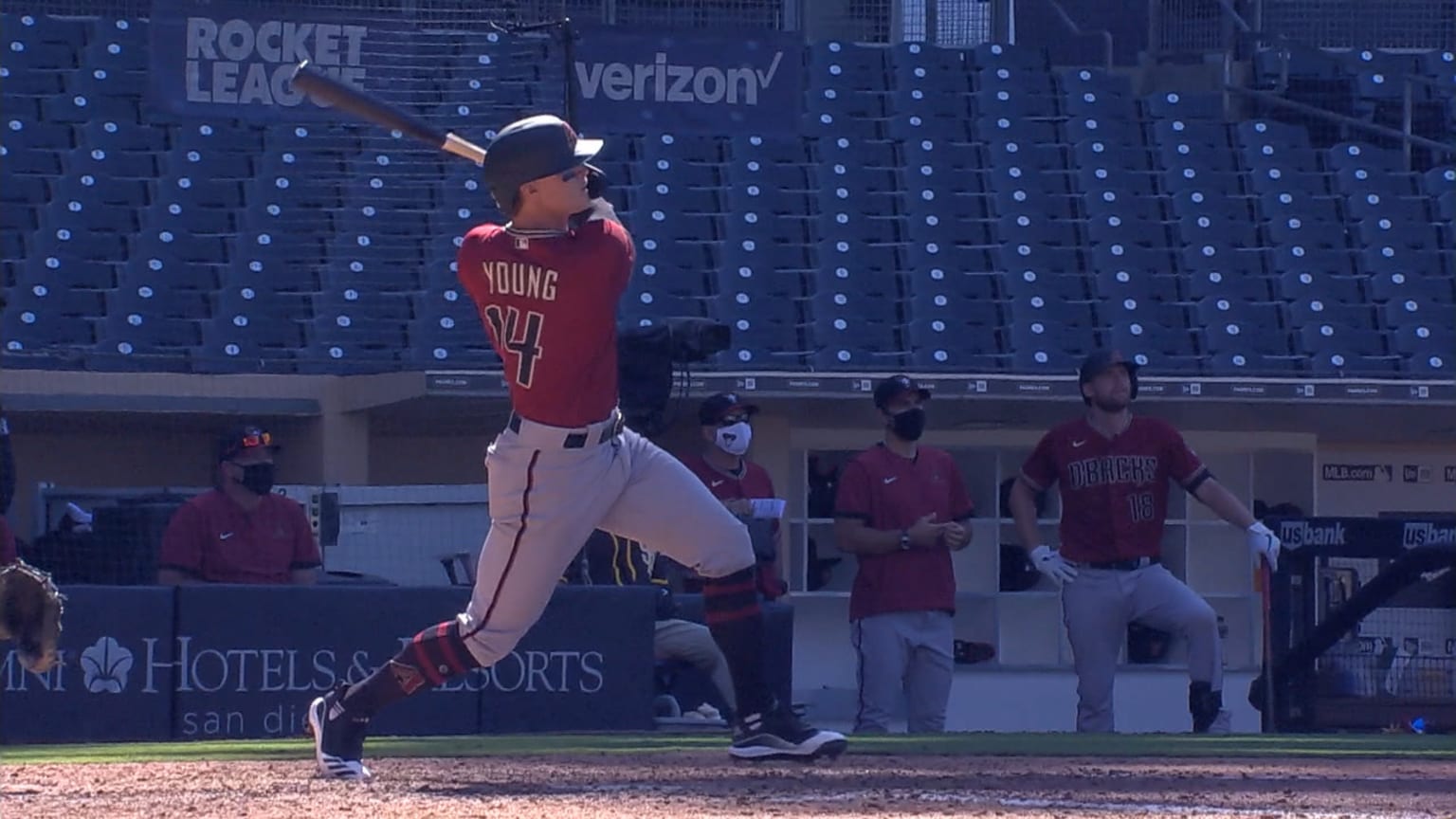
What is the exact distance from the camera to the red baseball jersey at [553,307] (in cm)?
459

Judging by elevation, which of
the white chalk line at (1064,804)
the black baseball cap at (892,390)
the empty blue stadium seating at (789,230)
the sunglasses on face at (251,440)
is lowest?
the white chalk line at (1064,804)

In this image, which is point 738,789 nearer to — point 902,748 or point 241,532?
point 902,748

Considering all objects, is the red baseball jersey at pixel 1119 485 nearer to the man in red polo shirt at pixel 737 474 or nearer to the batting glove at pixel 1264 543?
the batting glove at pixel 1264 543

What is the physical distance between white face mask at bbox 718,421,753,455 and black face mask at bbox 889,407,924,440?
0.82 m

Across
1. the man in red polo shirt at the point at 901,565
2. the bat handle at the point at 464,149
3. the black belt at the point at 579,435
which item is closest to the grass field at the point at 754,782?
the black belt at the point at 579,435

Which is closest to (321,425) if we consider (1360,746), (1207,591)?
(1207,591)

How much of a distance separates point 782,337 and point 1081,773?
340 inches

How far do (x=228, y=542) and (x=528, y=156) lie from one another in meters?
4.69

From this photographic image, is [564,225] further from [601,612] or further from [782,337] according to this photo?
[782,337]

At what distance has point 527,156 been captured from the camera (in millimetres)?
4598

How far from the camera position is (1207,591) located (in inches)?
569

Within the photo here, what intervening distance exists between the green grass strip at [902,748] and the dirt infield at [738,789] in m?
0.25

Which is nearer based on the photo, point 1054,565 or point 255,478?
point 1054,565

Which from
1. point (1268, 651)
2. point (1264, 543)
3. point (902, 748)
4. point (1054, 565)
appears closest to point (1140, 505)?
point (1054, 565)
